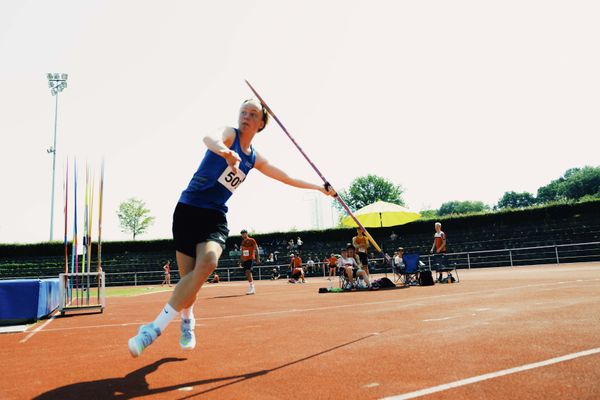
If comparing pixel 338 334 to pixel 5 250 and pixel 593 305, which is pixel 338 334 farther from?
pixel 5 250

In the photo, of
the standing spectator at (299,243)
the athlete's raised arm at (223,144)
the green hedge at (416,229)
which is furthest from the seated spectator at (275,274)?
the athlete's raised arm at (223,144)

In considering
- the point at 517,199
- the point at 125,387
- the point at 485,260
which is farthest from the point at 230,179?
the point at 517,199

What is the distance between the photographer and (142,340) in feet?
10.2

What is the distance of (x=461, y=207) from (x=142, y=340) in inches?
5152

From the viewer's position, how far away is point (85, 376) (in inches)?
127

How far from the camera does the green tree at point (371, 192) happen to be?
7825cm

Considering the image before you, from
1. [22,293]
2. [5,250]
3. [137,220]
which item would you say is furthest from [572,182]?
[22,293]

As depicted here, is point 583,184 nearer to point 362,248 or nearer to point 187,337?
point 362,248

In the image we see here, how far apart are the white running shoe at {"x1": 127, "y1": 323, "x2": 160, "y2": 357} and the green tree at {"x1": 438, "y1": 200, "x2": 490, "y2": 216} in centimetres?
12641

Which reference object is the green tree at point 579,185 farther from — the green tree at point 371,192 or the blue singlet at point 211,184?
the blue singlet at point 211,184

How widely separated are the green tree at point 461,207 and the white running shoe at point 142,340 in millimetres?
126406

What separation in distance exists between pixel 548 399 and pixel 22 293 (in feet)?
25.8

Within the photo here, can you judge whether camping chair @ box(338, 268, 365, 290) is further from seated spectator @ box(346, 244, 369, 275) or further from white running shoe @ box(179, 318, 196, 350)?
white running shoe @ box(179, 318, 196, 350)

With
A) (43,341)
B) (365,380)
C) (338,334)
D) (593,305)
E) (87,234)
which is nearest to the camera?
(365,380)
